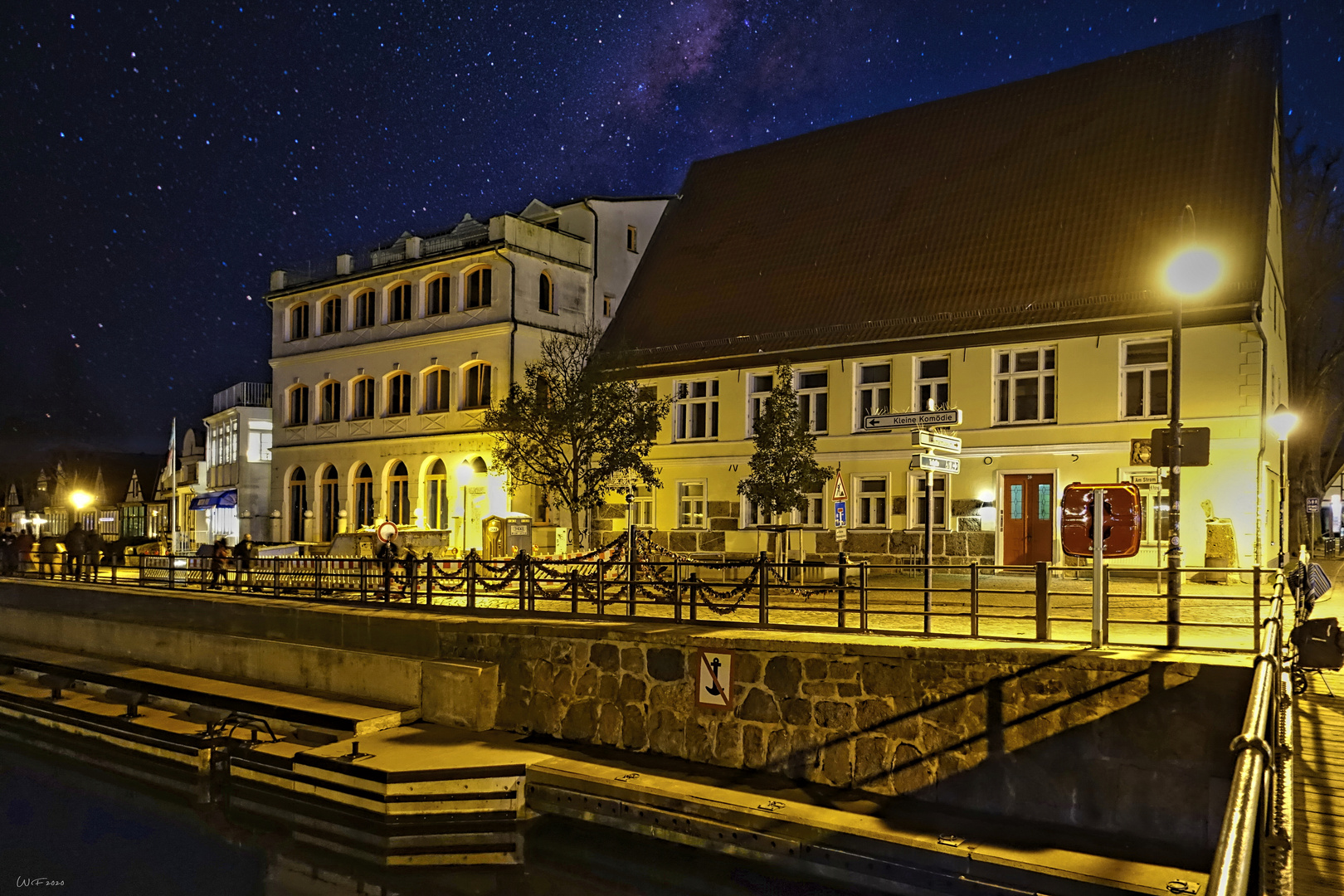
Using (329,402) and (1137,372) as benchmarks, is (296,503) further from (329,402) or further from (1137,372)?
(1137,372)

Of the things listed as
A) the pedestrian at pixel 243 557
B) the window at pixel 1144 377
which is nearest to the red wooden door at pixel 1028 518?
the window at pixel 1144 377

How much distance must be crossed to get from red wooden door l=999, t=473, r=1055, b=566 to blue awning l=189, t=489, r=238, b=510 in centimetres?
3496

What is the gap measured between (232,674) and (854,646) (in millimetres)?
13542

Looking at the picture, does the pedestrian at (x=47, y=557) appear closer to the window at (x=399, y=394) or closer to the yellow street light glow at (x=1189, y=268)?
the window at (x=399, y=394)

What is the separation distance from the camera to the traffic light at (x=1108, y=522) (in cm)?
1193

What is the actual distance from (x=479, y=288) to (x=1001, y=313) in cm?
1832

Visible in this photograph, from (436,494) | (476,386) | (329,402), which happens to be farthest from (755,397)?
(329,402)

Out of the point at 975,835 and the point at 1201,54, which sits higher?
the point at 1201,54

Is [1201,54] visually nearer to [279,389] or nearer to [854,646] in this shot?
[854,646]

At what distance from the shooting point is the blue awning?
4634 centimetres

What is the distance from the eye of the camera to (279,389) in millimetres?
41938

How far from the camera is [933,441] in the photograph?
45.0ft

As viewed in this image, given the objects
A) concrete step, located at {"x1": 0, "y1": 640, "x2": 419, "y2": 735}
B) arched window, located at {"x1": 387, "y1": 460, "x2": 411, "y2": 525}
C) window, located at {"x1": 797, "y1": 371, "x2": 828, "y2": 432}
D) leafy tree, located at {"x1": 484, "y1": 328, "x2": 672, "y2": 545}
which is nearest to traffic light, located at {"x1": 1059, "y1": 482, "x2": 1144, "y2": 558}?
concrete step, located at {"x1": 0, "y1": 640, "x2": 419, "y2": 735}

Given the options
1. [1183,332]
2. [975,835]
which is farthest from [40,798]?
[1183,332]
